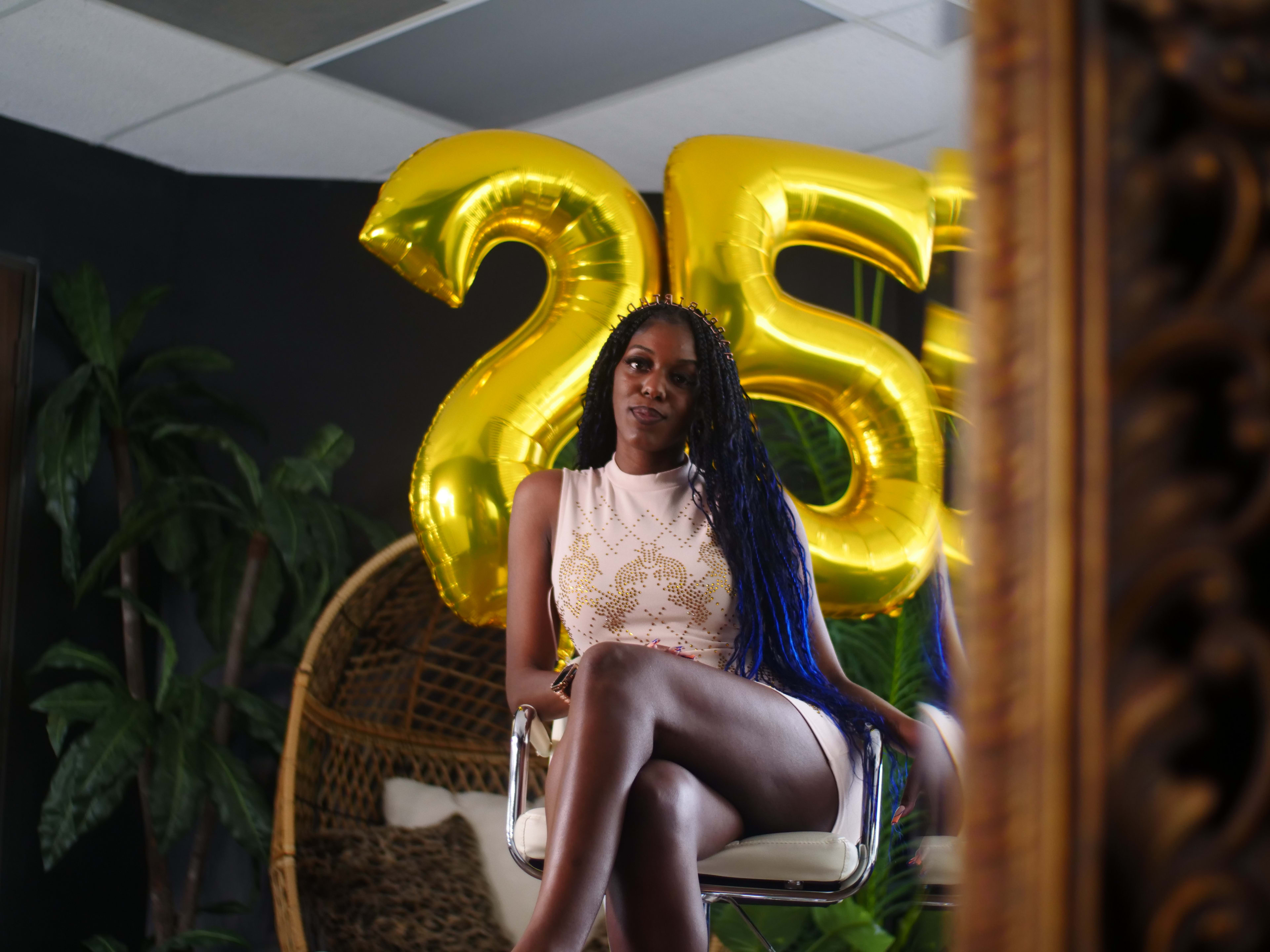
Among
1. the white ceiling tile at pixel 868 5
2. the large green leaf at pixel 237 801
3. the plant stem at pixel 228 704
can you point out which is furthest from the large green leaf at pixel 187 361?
the white ceiling tile at pixel 868 5

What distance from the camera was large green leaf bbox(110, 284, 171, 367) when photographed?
2945 millimetres

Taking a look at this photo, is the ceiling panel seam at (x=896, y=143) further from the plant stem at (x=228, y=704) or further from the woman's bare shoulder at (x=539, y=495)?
the plant stem at (x=228, y=704)

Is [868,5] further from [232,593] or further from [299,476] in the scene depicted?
[232,593]

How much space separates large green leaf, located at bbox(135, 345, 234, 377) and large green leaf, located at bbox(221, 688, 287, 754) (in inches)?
33.0

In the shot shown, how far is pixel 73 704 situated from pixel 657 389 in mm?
1667

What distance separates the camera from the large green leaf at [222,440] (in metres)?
2.74

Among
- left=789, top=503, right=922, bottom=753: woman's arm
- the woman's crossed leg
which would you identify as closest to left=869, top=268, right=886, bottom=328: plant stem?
left=789, top=503, right=922, bottom=753: woman's arm

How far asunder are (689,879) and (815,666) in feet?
1.46

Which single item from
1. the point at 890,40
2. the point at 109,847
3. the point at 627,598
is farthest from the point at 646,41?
the point at 109,847

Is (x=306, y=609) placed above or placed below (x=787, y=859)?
above

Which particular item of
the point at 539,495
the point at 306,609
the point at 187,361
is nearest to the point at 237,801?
the point at 306,609

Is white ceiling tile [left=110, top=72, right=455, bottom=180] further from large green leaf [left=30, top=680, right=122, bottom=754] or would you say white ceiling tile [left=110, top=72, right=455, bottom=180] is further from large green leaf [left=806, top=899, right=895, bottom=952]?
large green leaf [left=806, top=899, right=895, bottom=952]

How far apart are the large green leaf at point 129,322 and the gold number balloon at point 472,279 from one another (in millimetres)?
1304

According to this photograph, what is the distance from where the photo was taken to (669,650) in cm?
162
